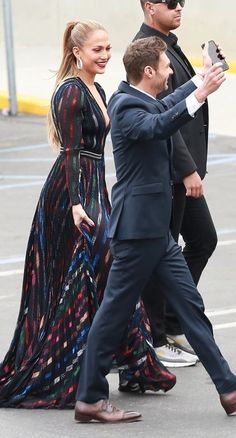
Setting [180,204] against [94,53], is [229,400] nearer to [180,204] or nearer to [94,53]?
[180,204]

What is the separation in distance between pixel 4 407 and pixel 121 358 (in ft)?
1.97

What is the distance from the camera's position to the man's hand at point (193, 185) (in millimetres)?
6707

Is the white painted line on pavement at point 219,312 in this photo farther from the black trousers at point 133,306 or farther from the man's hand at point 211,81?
the man's hand at point 211,81

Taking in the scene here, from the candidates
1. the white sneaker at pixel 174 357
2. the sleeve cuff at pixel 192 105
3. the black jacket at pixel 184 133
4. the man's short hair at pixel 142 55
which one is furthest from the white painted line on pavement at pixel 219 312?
the sleeve cuff at pixel 192 105

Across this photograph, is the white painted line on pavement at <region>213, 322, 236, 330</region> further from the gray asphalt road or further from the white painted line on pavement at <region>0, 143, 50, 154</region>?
the white painted line on pavement at <region>0, 143, 50, 154</region>

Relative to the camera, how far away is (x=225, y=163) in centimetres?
1283

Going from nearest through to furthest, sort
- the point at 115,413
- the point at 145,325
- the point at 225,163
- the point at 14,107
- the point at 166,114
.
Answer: the point at 166,114 < the point at 115,413 < the point at 145,325 < the point at 225,163 < the point at 14,107

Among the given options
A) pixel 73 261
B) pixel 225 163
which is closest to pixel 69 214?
pixel 73 261

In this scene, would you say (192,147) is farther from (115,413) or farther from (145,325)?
(115,413)

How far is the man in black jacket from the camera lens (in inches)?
272

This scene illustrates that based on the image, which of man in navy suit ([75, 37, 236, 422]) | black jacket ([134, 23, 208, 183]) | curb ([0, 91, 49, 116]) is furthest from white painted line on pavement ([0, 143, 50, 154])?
man in navy suit ([75, 37, 236, 422])

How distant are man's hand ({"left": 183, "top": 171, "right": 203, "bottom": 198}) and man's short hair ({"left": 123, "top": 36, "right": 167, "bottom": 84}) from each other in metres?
0.89

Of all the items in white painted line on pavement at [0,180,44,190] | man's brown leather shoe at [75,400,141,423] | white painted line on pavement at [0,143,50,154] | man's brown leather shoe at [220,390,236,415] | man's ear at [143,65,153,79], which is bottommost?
white painted line on pavement at [0,143,50,154]

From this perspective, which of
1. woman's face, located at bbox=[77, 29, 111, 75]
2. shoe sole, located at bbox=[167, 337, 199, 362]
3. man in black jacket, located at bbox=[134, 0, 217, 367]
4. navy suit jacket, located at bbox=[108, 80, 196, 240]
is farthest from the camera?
shoe sole, located at bbox=[167, 337, 199, 362]
